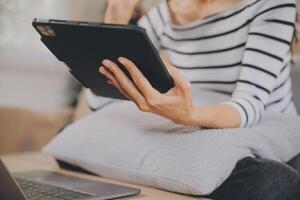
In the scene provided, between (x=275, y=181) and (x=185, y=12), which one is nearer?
(x=275, y=181)

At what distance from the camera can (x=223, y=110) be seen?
868 mm

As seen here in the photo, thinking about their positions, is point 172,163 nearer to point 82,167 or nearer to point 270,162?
point 270,162

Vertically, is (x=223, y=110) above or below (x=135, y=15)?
below

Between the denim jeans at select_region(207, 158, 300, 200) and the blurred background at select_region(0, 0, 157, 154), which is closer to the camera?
the denim jeans at select_region(207, 158, 300, 200)

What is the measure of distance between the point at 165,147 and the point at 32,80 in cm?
120

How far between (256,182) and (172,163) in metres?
0.14

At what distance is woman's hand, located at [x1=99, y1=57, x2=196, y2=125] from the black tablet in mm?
11

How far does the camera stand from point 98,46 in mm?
752

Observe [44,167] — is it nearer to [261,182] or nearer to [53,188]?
[53,188]

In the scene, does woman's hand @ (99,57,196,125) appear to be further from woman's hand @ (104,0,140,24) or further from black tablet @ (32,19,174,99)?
woman's hand @ (104,0,140,24)

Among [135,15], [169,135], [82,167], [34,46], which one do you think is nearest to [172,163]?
[169,135]

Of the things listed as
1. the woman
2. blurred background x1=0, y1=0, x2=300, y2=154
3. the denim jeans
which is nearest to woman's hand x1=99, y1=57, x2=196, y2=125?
the woman

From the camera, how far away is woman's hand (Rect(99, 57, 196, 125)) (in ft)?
2.50

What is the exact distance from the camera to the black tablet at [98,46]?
70cm
